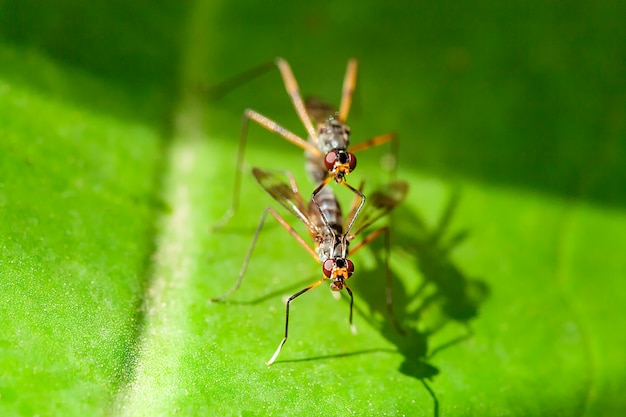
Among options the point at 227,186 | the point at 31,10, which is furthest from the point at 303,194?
the point at 31,10

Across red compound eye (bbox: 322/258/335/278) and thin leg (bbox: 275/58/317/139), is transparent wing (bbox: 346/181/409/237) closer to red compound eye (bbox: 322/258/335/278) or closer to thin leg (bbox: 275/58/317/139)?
red compound eye (bbox: 322/258/335/278)

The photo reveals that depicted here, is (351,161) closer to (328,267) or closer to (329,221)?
(329,221)

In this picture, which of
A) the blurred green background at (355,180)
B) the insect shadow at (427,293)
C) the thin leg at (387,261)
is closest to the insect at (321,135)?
the blurred green background at (355,180)

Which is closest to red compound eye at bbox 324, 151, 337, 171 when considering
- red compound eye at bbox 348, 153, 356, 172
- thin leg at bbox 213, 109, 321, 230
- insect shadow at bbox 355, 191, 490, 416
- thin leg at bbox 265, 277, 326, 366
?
red compound eye at bbox 348, 153, 356, 172

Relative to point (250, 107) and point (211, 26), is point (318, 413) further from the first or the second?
point (211, 26)

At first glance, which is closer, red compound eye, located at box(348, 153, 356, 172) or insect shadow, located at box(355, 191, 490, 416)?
insect shadow, located at box(355, 191, 490, 416)

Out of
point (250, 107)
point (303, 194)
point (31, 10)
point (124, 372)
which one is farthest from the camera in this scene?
point (250, 107)
